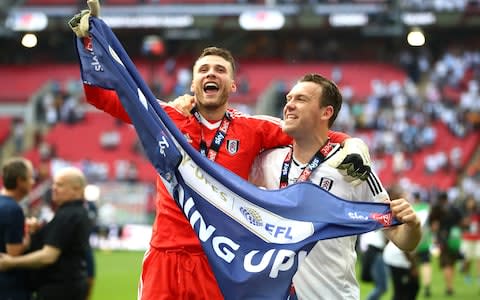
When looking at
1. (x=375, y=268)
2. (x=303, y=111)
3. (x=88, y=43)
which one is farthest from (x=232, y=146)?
(x=375, y=268)

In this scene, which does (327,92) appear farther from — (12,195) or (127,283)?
(127,283)

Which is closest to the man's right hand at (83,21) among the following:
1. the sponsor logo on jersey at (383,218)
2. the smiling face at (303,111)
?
the smiling face at (303,111)

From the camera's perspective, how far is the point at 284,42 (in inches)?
1639

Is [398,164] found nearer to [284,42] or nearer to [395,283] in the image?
[284,42]

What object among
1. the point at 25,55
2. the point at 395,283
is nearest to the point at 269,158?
the point at 395,283

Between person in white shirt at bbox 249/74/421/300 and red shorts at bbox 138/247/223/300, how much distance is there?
0.58m

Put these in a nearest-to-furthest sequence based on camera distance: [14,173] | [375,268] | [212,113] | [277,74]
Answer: [212,113] → [14,173] → [375,268] → [277,74]

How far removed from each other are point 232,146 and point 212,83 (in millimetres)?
419

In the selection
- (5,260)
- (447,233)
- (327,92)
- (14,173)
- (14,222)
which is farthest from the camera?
(447,233)

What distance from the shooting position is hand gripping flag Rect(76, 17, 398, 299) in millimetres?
5020

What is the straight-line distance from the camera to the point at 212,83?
5855 mm

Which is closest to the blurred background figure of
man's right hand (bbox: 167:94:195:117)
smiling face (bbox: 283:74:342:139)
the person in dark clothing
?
the person in dark clothing

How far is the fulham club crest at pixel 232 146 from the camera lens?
5801mm

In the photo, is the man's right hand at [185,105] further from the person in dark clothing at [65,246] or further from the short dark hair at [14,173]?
the person in dark clothing at [65,246]
